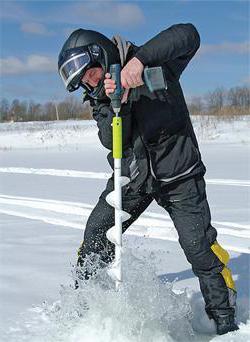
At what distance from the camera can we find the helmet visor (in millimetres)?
2486

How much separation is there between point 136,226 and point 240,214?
1349 millimetres

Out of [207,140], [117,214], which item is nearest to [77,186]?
[117,214]

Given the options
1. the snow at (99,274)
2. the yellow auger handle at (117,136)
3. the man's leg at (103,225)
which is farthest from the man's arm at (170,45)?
the snow at (99,274)

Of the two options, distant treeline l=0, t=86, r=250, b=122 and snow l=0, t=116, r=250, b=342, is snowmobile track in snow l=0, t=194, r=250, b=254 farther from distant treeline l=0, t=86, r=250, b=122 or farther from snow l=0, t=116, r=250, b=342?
distant treeline l=0, t=86, r=250, b=122

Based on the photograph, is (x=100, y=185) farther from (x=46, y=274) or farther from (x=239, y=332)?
(x=239, y=332)

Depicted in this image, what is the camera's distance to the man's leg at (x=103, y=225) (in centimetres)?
295

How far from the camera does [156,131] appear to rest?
2.72 metres

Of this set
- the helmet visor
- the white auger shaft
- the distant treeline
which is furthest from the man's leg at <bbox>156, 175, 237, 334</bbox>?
the distant treeline

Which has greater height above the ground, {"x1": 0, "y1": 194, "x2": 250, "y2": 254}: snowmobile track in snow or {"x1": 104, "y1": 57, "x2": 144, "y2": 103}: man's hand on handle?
{"x1": 104, "y1": 57, "x2": 144, "y2": 103}: man's hand on handle

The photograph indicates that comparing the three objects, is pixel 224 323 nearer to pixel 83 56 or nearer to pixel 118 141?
pixel 118 141

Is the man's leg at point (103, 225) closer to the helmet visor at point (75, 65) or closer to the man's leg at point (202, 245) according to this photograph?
the man's leg at point (202, 245)

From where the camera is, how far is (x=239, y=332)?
284cm

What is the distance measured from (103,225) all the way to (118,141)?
2.08 feet

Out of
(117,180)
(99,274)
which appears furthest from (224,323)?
(117,180)
